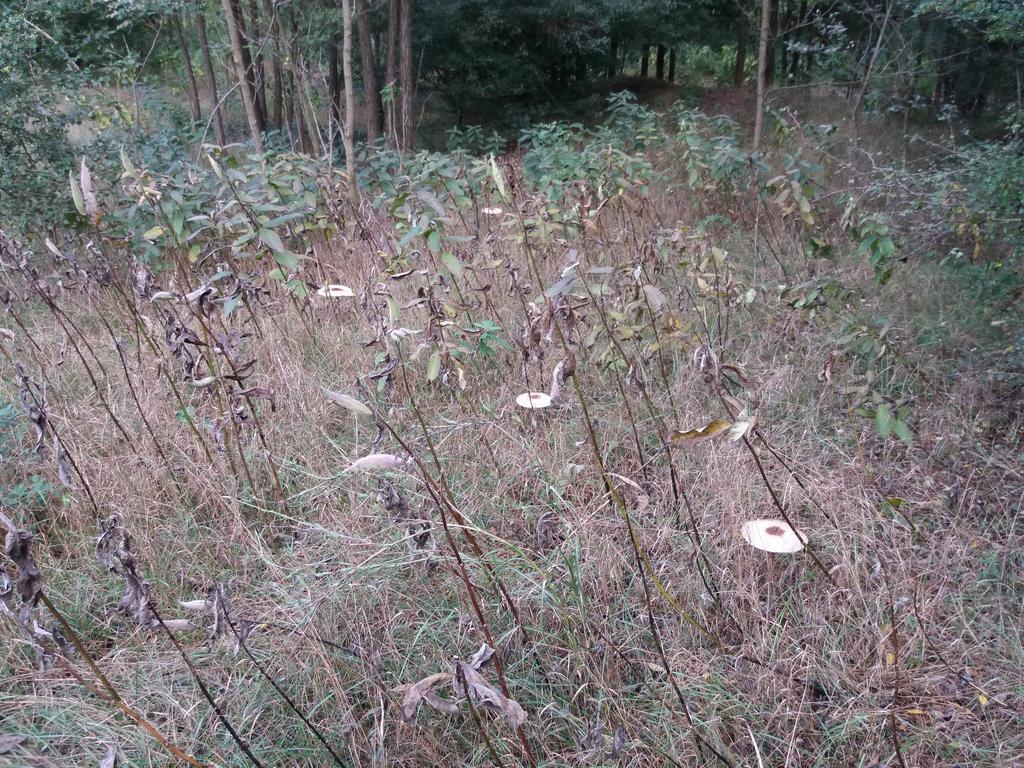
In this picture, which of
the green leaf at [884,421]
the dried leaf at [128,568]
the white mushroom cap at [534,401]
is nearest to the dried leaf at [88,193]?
the dried leaf at [128,568]

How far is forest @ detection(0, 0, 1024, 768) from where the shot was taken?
1.62 meters

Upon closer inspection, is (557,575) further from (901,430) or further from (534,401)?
(901,430)

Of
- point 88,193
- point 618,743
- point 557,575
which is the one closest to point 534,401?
point 557,575

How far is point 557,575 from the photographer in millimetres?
1998

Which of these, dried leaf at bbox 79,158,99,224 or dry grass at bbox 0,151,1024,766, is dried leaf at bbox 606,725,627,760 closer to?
dry grass at bbox 0,151,1024,766

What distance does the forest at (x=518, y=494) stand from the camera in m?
1.62

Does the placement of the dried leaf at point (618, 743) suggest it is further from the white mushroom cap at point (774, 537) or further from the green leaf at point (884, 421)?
the green leaf at point (884, 421)

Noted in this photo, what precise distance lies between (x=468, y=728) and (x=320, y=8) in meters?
9.62

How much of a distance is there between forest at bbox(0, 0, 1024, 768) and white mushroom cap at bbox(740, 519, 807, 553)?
0.5 inches

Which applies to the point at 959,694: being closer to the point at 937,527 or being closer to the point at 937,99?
the point at 937,527

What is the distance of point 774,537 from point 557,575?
600 millimetres

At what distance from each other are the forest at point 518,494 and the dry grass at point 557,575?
1cm

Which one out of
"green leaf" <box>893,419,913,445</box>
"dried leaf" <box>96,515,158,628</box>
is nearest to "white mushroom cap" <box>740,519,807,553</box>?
"green leaf" <box>893,419,913,445</box>

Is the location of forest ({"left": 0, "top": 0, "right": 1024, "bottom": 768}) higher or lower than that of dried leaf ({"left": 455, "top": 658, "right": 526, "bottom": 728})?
lower
